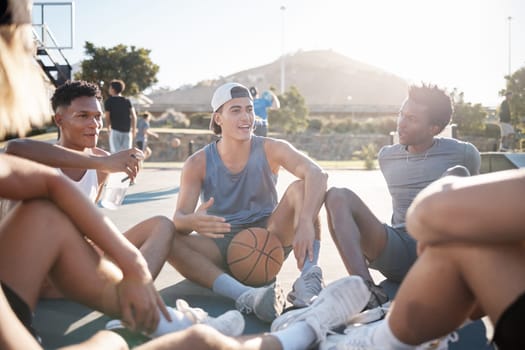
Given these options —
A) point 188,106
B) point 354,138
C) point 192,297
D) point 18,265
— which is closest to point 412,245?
point 192,297

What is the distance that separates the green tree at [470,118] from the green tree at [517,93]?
5.28m

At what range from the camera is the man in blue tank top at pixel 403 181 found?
3.36 metres

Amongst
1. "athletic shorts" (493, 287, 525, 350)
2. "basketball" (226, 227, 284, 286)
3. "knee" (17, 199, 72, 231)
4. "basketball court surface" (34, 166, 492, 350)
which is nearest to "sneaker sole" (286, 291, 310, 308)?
"basketball court surface" (34, 166, 492, 350)

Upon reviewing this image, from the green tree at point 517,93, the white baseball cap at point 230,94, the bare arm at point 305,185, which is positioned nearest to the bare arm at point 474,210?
the bare arm at point 305,185

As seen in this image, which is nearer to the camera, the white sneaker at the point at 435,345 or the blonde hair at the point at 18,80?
the blonde hair at the point at 18,80

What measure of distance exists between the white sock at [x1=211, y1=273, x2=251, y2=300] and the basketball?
291 mm

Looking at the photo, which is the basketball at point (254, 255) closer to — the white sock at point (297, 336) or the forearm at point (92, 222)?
the white sock at point (297, 336)

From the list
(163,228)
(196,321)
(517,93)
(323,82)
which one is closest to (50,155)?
(163,228)

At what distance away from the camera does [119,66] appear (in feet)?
134

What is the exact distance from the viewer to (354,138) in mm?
36688

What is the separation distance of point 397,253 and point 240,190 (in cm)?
111

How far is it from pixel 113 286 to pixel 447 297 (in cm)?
123

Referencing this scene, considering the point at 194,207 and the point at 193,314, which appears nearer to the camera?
the point at 193,314

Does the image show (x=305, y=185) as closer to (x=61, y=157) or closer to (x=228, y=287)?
(x=228, y=287)
